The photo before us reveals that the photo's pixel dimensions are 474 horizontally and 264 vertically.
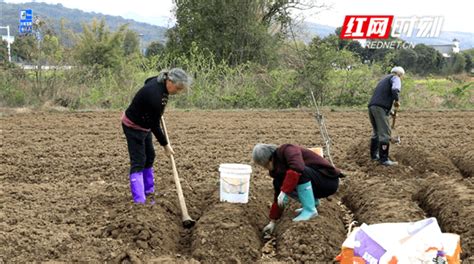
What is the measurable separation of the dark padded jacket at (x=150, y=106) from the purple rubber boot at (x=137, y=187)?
490mm

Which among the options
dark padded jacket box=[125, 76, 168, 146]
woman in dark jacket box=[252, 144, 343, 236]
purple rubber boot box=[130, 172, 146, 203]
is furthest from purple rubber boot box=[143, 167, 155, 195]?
woman in dark jacket box=[252, 144, 343, 236]

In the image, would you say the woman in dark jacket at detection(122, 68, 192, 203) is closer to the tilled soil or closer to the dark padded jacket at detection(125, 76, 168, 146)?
the dark padded jacket at detection(125, 76, 168, 146)

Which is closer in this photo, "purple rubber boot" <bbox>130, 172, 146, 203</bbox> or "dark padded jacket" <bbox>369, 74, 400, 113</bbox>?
"purple rubber boot" <bbox>130, 172, 146, 203</bbox>

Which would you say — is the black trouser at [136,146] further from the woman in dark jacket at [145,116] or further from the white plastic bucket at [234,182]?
the white plastic bucket at [234,182]

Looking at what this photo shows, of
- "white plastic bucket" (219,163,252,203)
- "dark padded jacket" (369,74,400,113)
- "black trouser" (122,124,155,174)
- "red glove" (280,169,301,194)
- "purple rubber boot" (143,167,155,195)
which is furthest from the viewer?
"dark padded jacket" (369,74,400,113)

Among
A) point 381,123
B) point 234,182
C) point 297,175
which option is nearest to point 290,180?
point 297,175

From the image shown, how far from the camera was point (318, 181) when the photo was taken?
535cm

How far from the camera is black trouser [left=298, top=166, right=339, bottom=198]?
522 centimetres

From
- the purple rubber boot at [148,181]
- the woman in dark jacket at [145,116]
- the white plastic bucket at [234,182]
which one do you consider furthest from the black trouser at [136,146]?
the white plastic bucket at [234,182]

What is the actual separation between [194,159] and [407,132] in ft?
16.6

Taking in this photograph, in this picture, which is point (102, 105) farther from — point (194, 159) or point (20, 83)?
point (194, 159)

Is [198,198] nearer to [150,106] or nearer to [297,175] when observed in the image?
[150,106]

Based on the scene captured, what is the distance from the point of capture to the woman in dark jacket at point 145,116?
5.44 meters

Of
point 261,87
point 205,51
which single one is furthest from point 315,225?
point 205,51
